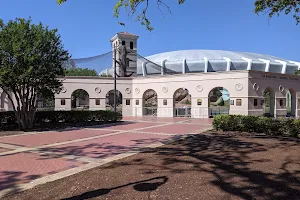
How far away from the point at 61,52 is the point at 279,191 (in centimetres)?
1461

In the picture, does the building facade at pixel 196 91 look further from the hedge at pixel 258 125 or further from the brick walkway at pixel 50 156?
the brick walkway at pixel 50 156

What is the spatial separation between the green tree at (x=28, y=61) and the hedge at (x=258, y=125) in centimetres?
1022

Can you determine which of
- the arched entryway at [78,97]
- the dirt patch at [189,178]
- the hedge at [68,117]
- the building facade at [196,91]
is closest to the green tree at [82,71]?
the arched entryway at [78,97]

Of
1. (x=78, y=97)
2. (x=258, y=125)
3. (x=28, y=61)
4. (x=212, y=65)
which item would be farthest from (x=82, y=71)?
→ (x=258, y=125)

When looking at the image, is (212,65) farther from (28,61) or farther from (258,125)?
(28,61)

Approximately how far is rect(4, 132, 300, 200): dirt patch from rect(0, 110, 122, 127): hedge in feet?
42.3

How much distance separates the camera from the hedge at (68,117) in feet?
60.2

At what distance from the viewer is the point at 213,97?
187ft

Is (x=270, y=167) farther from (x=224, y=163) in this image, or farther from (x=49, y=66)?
(x=49, y=66)

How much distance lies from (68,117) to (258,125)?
13580 millimetres

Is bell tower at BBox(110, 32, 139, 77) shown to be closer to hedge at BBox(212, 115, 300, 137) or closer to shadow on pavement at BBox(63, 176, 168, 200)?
hedge at BBox(212, 115, 300, 137)

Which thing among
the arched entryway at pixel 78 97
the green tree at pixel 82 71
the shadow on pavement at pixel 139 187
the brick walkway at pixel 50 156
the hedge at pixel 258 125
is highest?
the green tree at pixel 82 71

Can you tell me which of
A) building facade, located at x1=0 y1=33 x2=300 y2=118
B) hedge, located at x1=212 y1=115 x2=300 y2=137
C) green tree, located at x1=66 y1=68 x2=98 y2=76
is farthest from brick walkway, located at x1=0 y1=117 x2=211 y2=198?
green tree, located at x1=66 y1=68 x2=98 y2=76

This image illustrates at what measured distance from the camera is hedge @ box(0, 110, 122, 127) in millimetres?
18344
